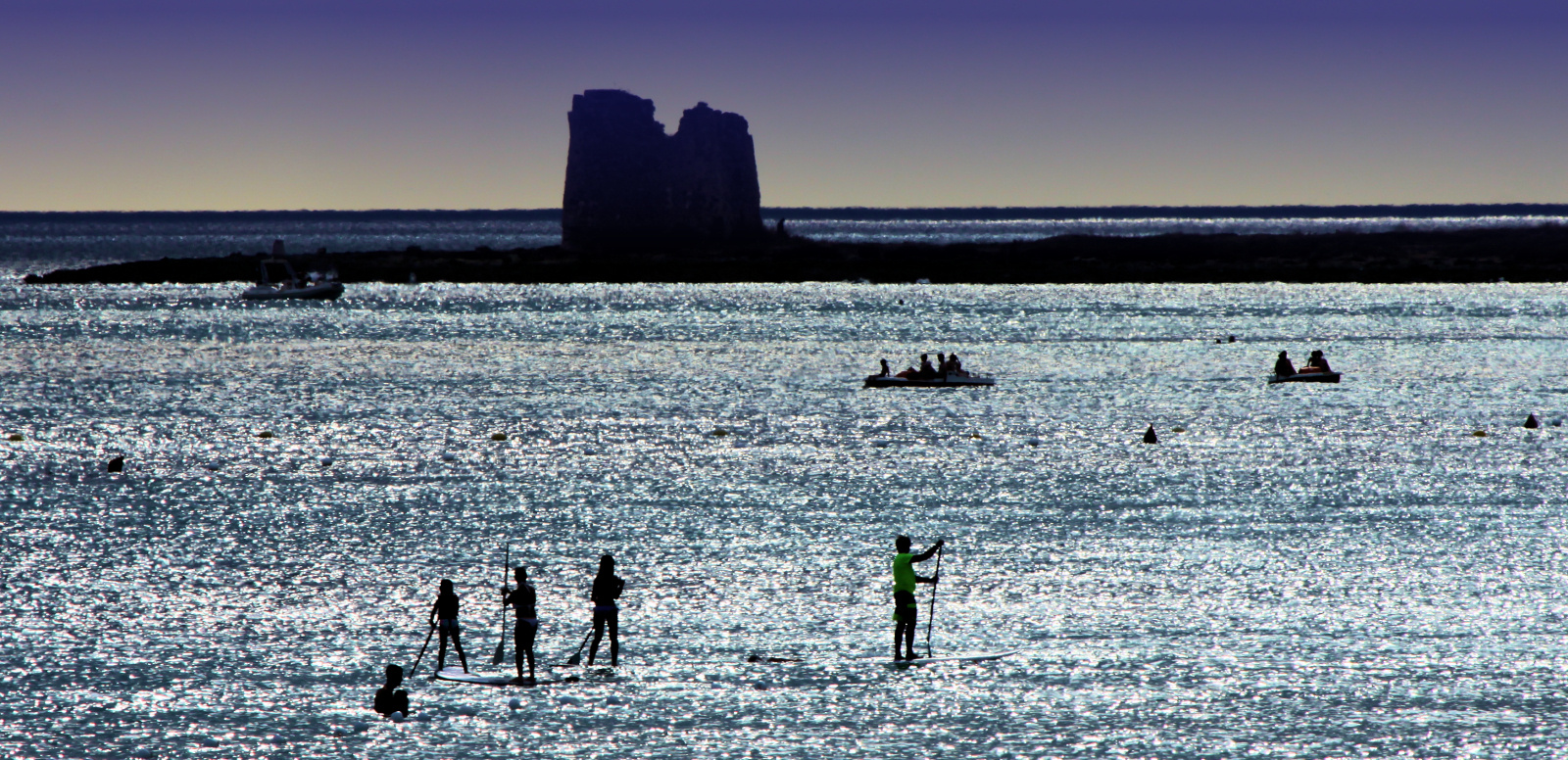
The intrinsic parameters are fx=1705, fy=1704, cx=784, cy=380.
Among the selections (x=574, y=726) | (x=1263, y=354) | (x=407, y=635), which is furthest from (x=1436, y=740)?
(x=1263, y=354)

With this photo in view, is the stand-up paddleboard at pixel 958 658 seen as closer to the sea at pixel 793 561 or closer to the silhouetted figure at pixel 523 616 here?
the sea at pixel 793 561

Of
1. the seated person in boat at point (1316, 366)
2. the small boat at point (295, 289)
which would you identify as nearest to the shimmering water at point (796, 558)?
the seated person in boat at point (1316, 366)

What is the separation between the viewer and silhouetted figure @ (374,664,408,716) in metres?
23.1

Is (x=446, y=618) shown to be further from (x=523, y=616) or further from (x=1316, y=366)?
(x=1316, y=366)

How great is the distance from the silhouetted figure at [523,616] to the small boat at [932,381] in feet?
165

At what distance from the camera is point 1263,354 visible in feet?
330

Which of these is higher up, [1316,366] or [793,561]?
[1316,366]

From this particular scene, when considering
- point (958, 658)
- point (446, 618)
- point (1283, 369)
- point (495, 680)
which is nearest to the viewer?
point (446, 618)

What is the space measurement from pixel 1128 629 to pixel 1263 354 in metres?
76.0

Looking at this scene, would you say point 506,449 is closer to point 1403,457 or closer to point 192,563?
point 192,563

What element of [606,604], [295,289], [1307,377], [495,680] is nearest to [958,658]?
[606,604]

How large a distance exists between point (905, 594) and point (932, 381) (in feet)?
162

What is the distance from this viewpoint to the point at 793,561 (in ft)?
112

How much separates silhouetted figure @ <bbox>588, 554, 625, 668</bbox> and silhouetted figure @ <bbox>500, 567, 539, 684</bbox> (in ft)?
3.35
